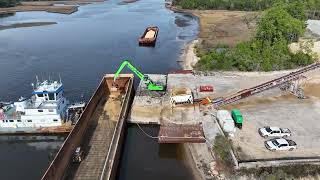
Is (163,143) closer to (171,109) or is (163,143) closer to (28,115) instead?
(171,109)

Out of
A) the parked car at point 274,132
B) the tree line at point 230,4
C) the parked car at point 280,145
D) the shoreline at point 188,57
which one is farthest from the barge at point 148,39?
the parked car at point 280,145

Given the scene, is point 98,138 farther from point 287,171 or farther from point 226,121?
point 287,171

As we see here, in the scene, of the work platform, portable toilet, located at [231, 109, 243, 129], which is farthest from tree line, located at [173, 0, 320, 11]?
the work platform

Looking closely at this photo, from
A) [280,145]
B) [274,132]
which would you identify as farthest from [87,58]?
[280,145]

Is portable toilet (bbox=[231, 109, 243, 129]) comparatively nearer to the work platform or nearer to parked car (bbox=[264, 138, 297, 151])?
the work platform

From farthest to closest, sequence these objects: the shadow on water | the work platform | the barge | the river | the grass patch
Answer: the barge < the work platform < the river < the shadow on water < the grass patch
